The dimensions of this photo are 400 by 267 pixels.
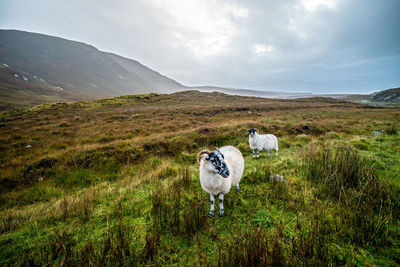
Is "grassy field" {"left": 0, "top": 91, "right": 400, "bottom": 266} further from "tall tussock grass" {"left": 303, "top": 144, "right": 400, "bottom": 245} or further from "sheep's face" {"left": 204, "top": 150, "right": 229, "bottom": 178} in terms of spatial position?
"sheep's face" {"left": 204, "top": 150, "right": 229, "bottom": 178}

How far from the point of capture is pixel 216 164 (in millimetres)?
3906

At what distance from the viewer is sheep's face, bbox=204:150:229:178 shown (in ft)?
12.5

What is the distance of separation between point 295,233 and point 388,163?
5733 millimetres

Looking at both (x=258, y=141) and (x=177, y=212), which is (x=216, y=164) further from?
(x=258, y=141)

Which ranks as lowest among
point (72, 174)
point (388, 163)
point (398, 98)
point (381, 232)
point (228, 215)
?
point (72, 174)

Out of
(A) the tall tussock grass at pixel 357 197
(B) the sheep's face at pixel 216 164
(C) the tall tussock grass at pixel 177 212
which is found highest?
(B) the sheep's face at pixel 216 164

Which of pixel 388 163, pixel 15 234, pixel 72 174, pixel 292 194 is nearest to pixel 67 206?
pixel 15 234

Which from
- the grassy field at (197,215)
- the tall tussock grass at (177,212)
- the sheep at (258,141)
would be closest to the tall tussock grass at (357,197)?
the grassy field at (197,215)

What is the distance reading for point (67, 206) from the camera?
14.8 feet

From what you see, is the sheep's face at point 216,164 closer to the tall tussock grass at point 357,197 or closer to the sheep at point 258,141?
the tall tussock grass at point 357,197

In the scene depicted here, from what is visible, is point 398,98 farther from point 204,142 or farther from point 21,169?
point 21,169

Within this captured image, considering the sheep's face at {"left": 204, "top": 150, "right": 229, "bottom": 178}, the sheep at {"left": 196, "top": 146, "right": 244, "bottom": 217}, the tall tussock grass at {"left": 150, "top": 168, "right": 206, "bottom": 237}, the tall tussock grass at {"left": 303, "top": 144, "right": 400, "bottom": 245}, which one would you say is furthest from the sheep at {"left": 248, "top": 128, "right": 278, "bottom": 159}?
the sheep's face at {"left": 204, "top": 150, "right": 229, "bottom": 178}

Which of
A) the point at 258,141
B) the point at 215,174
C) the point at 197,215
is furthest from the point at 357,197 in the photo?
the point at 258,141

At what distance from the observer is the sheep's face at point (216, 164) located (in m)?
3.82
